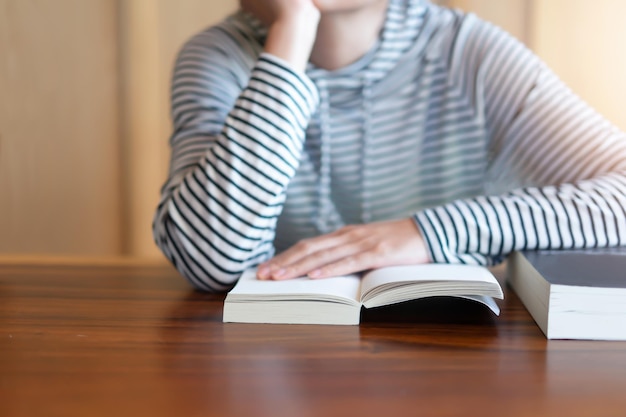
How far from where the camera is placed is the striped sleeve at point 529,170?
2.72 feet

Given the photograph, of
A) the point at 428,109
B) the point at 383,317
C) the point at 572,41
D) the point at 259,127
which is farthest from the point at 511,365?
the point at 572,41

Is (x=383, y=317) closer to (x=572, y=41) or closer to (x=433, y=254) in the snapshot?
(x=433, y=254)

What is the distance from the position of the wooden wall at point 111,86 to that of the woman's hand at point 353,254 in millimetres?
811

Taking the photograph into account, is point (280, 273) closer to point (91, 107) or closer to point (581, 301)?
point (581, 301)

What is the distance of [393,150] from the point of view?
113 cm

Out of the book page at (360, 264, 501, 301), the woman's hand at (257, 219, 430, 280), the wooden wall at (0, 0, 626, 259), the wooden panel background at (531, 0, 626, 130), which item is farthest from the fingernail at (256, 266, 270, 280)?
the wooden panel background at (531, 0, 626, 130)

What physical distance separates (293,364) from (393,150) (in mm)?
602

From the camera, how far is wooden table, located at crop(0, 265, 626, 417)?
501mm

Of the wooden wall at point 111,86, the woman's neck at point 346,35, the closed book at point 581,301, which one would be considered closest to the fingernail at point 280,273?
the closed book at point 581,301

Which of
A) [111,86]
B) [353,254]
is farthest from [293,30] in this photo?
[111,86]

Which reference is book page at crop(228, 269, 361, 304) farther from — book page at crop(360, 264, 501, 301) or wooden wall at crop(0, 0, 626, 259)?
wooden wall at crop(0, 0, 626, 259)

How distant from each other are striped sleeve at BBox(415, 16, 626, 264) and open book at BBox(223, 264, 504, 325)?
0.10 m

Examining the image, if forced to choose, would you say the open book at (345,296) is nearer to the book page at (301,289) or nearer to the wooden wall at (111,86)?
the book page at (301,289)

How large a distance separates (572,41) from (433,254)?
88 cm
